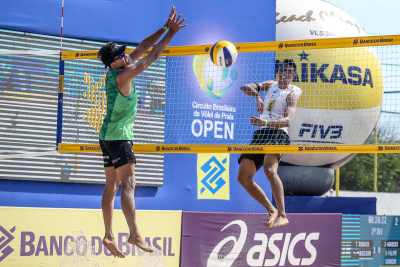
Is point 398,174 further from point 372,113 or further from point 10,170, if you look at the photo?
point 10,170

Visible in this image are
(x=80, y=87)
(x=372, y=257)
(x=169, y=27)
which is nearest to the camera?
(x=169, y=27)

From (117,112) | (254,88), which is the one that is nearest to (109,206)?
(117,112)

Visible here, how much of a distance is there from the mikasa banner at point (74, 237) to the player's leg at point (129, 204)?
2.98m

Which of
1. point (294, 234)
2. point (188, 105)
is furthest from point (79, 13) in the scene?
point (294, 234)

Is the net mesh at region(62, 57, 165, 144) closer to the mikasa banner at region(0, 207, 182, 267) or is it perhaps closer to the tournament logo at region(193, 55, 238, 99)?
the tournament logo at region(193, 55, 238, 99)

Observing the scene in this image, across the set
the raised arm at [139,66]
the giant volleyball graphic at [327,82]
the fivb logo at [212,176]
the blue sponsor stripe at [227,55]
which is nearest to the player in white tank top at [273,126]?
the blue sponsor stripe at [227,55]

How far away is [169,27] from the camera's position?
5.66m

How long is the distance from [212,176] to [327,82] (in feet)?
11.1

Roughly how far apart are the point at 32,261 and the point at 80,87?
306 cm

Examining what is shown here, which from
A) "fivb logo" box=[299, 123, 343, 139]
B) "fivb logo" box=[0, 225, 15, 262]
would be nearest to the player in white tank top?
"fivb logo" box=[0, 225, 15, 262]

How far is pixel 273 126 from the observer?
6273 millimetres

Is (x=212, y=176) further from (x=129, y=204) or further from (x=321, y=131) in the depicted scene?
(x=129, y=204)

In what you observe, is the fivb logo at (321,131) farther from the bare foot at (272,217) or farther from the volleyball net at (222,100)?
the bare foot at (272,217)

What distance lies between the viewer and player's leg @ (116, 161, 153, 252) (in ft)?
18.4
